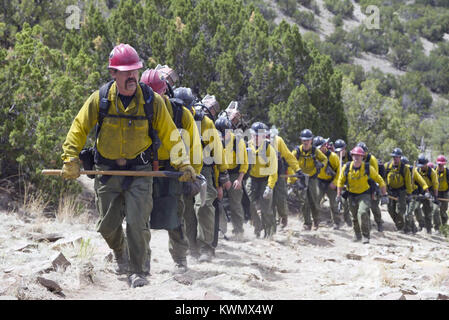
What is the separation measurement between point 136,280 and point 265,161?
5407 mm

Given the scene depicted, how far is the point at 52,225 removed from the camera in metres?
8.17

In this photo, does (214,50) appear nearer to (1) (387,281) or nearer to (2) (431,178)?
(2) (431,178)

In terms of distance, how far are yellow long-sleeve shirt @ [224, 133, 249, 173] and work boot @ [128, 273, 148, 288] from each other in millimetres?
3680

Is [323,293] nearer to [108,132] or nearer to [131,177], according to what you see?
[131,177]

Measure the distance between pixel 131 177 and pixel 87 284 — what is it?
3.69ft

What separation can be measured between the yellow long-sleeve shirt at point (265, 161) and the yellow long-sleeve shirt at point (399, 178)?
5374 millimetres

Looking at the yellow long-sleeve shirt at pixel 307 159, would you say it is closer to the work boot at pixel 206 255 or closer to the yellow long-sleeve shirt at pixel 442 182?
the yellow long-sleeve shirt at pixel 442 182

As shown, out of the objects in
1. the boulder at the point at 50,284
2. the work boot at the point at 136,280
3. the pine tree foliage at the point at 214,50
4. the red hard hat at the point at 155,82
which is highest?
the pine tree foliage at the point at 214,50

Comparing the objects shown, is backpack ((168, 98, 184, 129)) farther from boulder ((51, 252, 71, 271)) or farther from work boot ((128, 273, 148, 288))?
boulder ((51, 252, 71, 271))

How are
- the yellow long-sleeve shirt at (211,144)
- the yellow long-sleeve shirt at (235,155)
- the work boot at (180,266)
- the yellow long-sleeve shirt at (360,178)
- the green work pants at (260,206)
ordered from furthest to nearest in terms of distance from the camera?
the yellow long-sleeve shirt at (360,178) → the green work pants at (260,206) → the yellow long-sleeve shirt at (235,155) → the yellow long-sleeve shirt at (211,144) → the work boot at (180,266)

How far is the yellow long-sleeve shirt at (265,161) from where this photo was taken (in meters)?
10.4

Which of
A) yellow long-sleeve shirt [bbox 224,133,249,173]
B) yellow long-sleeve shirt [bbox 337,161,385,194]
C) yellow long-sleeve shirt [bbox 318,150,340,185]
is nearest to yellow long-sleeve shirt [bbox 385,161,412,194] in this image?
yellow long-sleeve shirt [bbox 318,150,340,185]

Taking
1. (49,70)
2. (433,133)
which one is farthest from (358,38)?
(49,70)

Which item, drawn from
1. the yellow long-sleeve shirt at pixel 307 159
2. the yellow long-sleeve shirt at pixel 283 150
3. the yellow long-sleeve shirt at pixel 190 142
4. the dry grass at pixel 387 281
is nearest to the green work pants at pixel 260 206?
the yellow long-sleeve shirt at pixel 283 150
